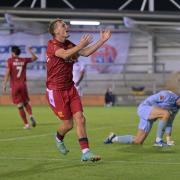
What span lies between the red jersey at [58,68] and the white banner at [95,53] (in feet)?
97.7

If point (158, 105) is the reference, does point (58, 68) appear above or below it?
above

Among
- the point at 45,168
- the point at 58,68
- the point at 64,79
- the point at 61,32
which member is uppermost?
the point at 61,32

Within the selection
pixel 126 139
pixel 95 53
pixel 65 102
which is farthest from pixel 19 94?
pixel 95 53

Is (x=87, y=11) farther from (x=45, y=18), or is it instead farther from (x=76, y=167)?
(x=76, y=167)

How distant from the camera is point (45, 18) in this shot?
38688mm

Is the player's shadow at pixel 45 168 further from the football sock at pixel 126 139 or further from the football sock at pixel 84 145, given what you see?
the football sock at pixel 126 139

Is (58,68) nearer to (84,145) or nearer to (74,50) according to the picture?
(74,50)

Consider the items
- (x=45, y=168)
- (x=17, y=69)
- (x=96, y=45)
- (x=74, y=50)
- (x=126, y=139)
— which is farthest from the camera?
(x=17, y=69)

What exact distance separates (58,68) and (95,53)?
30.4 m

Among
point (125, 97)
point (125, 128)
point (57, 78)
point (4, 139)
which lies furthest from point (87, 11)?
point (57, 78)

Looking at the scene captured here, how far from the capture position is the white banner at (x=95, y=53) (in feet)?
130

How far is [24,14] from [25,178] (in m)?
31.0

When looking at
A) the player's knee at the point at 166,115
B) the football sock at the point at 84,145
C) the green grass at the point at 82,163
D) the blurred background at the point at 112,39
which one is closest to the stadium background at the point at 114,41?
the blurred background at the point at 112,39

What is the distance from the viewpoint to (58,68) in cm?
964
